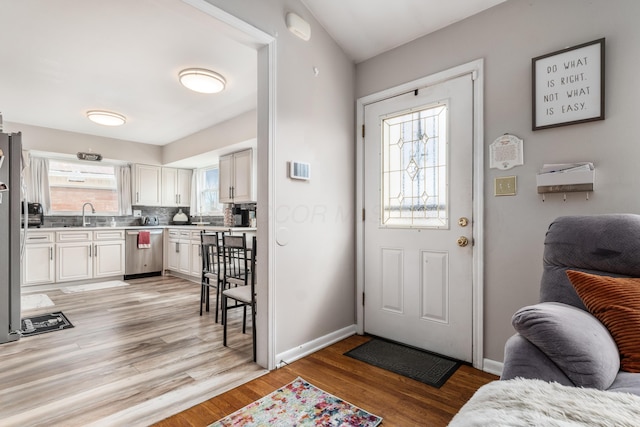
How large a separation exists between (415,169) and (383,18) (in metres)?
1.18

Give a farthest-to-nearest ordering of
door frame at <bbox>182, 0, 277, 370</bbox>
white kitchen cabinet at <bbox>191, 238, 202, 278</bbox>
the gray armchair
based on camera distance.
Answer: white kitchen cabinet at <bbox>191, 238, 202, 278</bbox> < door frame at <bbox>182, 0, 277, 370</bbox> < the gray armchair

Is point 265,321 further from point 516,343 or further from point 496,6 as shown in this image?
point 496,6

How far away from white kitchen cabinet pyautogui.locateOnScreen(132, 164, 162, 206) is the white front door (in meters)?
4.81

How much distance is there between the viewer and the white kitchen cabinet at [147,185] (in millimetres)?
5930

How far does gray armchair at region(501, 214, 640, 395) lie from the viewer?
991 mm

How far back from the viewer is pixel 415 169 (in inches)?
103

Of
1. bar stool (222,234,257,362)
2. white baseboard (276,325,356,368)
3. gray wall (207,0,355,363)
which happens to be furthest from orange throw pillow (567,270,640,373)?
bar stool (222,234,257,362)

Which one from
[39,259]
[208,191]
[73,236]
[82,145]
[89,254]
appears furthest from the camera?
[208,191]

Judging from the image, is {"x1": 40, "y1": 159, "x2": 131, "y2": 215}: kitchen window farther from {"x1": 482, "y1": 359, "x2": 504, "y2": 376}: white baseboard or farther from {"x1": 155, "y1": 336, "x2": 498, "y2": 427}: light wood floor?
{"x1": 482, "y1": 359, "x2": 504, "y2": 376}: white baseboard

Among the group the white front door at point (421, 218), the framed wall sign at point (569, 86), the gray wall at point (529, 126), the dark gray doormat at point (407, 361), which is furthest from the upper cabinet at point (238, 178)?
the framed wall sign at point (569, 86)

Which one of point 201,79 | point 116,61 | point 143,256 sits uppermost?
point 116,61

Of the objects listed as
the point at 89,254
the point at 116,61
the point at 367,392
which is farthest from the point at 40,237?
the point at 367,392

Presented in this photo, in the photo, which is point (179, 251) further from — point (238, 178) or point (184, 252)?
point (238, 178)

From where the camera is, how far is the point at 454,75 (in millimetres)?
2365
